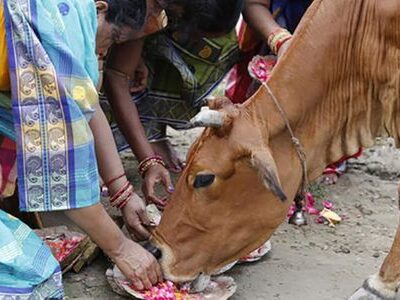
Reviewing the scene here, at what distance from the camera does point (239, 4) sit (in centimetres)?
349

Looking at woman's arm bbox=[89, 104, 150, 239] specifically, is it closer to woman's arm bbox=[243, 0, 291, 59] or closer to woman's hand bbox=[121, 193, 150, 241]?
woman's hand bbox=[121, 193, 150, 241]

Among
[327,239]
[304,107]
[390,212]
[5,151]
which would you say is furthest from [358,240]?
[5,151]

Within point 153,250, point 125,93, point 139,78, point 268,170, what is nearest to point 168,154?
point 139,78

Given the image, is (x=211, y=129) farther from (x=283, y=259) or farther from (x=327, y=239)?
(x=327, y=239)

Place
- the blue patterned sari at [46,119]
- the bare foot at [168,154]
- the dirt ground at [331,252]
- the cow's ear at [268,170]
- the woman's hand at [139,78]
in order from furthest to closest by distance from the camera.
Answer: the bare foot at [168,154] < the woman's hand at [139,78] < the dirt ground at [331,252] < the cow's ear at [268,170] < the blue patterned sari at [46,119]

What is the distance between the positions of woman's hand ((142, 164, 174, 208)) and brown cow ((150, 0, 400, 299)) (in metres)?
0.42

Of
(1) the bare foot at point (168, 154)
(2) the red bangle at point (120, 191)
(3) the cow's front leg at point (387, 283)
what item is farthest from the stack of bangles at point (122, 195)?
(1) the bare foot at point (168, 154)

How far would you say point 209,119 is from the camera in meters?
2.84

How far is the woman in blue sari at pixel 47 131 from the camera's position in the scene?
8.47ft

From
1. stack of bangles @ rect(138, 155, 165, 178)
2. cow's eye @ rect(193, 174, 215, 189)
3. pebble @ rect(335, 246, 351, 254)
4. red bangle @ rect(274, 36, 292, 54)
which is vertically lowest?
pebble @ rect(335, 246, 351, 254)

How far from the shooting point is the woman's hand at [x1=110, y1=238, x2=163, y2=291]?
114 inches

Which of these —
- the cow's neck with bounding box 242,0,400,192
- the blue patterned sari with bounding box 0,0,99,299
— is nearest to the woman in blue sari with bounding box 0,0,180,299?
the blue patterned sari with bounding box 0,0,99,299

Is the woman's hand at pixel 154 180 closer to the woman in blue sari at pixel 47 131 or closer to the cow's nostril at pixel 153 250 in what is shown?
the cow's nostril at pixel 153 250

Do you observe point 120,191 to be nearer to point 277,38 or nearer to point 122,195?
point 122,195
